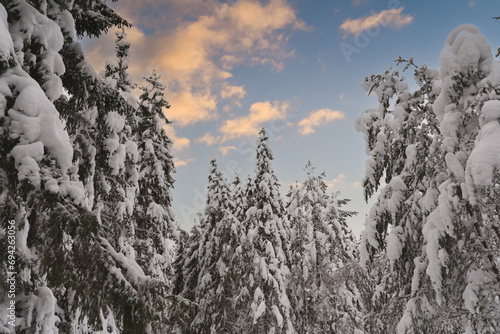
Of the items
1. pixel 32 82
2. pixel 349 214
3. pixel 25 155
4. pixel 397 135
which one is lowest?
pixel 25 155

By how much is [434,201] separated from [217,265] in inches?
534

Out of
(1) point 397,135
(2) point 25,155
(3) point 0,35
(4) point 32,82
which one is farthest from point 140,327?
(1) point 397,135

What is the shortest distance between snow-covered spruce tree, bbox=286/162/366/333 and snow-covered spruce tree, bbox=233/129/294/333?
123 centimetres

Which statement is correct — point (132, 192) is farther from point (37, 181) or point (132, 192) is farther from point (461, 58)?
point (461, 58)

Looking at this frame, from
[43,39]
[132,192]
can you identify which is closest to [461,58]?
[43,39]

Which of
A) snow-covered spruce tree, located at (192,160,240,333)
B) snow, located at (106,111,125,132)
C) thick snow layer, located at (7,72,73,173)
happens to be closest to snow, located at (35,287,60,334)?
thick snow layer, located at (7,72,73,173)

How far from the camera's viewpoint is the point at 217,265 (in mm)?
16906

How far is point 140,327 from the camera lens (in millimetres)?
2238

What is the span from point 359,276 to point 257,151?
26.9 feet

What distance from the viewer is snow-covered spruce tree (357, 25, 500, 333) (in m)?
4.69

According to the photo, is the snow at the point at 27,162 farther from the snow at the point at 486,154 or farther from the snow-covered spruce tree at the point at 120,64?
the snow-covered spruce tree at the point at 120,64

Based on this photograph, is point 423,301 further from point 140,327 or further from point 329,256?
point 329,256

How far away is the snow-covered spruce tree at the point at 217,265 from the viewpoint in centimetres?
1631

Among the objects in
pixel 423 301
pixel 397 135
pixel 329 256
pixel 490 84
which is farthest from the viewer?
pixel 329 256
